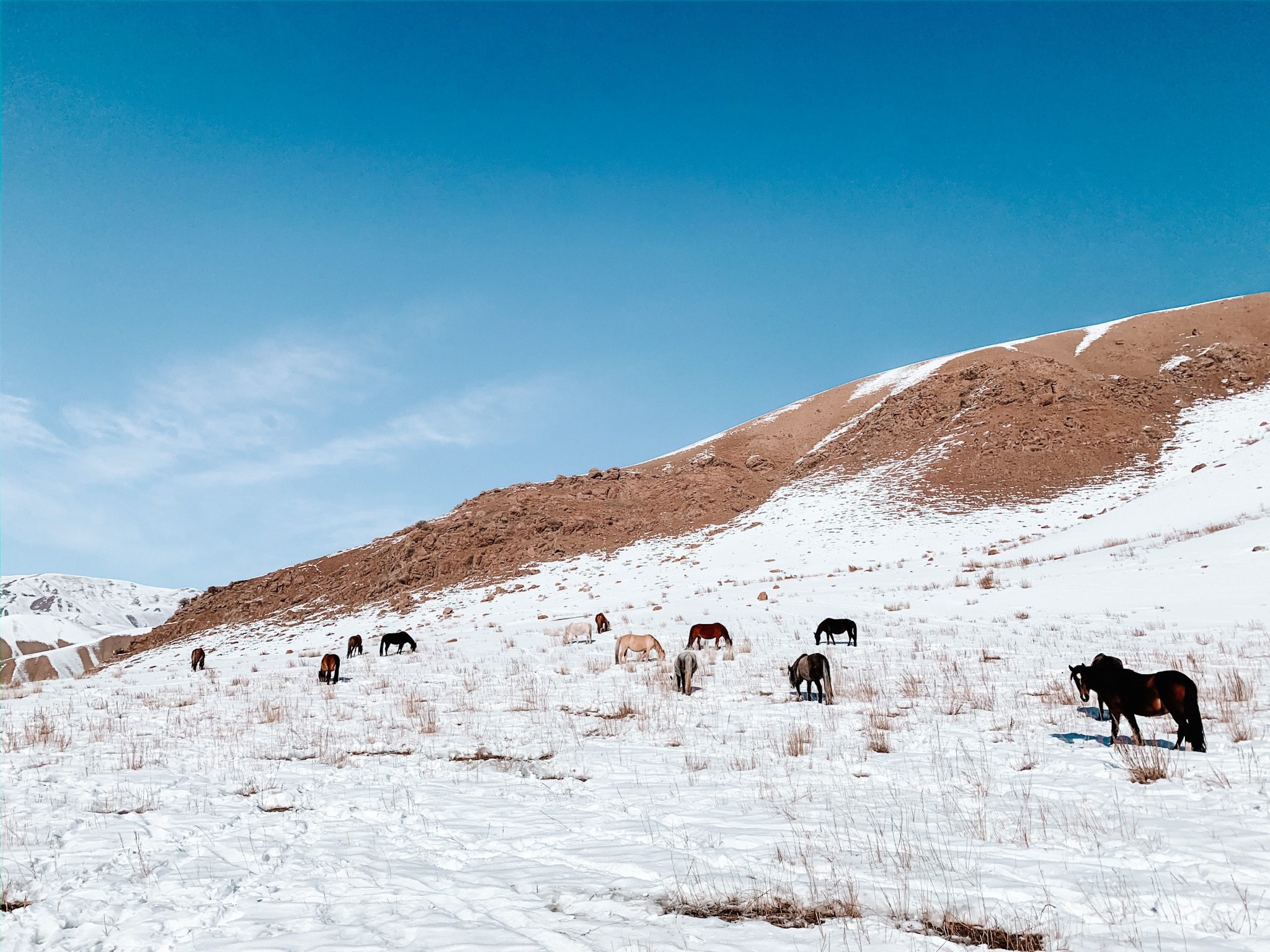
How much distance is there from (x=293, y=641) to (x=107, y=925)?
41.0 m

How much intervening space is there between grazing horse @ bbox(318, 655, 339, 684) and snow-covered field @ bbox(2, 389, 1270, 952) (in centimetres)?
81

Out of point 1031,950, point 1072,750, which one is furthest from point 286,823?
point 1072,750

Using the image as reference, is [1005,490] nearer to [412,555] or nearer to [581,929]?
[412,555]

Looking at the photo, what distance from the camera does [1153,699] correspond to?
6.97 meters

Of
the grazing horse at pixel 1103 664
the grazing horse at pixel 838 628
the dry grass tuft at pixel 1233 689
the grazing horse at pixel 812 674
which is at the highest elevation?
the grazing horse at pixel 838 628

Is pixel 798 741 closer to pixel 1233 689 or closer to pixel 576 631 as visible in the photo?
pixel 1233 689

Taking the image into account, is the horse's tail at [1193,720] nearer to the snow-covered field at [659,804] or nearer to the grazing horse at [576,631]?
the snow-covered field at [659,804]

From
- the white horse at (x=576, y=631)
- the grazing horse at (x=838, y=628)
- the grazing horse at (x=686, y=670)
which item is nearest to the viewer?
the grazing horse at (x=686, y=670)

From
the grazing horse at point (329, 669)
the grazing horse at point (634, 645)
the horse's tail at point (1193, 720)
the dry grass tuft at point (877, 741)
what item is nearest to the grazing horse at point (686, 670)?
the grazing horse at point (634, 645)

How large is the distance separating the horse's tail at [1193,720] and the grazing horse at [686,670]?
Answer: 7.44m

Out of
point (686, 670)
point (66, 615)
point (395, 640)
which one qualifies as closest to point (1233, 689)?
point (686, 670)

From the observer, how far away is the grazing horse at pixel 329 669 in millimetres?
16875

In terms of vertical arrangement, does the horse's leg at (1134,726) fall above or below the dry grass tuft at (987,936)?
above

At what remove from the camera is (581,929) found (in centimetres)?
363
